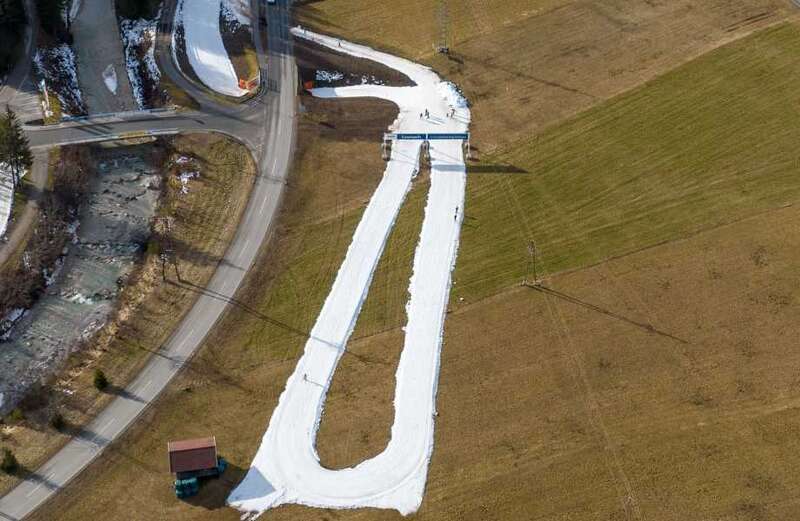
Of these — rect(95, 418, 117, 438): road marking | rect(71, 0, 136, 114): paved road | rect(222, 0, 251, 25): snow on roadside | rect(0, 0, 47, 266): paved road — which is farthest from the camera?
rect(222, 0, 251, 25): snow on roadside

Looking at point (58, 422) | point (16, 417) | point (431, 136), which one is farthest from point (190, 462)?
point (431, 136)

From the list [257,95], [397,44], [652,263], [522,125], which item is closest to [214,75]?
[257,95]

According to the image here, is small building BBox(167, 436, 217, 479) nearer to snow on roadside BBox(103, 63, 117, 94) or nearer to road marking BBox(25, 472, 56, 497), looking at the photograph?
road marking BBox(25, 472, 56, 497)

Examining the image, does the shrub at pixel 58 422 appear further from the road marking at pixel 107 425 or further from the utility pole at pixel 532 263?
the utility pole at pixel 532 263

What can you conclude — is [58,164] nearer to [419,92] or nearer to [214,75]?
[214,75]

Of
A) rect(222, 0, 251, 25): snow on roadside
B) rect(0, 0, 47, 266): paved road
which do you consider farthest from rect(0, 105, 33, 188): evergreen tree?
rect(222, 0, 251, 25): snow on roadside

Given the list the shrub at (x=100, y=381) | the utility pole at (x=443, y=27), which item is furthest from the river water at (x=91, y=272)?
the utility pole at (x=443, y=27)
